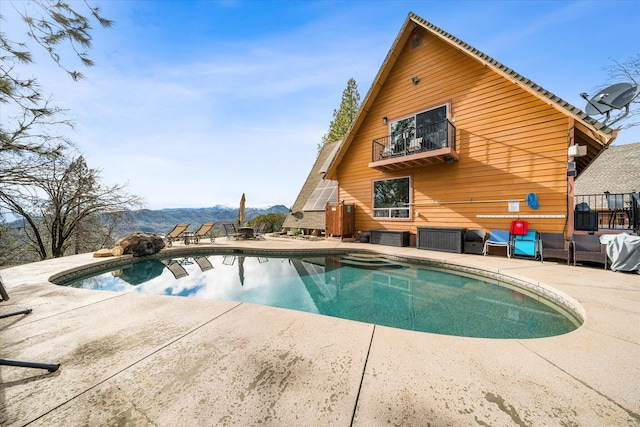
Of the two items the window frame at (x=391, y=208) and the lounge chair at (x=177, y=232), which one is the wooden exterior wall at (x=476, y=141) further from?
the lounge chair at (x=177, y=232)

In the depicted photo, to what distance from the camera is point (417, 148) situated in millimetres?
8180

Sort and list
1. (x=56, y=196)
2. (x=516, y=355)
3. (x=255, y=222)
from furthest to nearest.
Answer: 1. (x=255, y=222)
2. (x=56, y=196)
3. (x=516, y=355)

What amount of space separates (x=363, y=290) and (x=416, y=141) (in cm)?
589

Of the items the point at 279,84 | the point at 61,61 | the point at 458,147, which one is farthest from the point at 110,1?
the point at 458,147

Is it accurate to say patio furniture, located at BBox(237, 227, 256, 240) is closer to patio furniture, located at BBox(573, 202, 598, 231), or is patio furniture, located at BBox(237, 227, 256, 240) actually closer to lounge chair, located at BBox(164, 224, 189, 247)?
lounge chair, located at BBox(164, 224, 189, 247)

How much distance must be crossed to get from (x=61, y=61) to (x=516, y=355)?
19.3 feet

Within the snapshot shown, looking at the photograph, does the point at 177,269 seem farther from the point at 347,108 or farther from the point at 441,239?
the point at 347,108

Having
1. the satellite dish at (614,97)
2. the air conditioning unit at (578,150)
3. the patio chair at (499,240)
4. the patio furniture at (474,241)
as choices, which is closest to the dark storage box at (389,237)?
the patio furniture at (474,241)

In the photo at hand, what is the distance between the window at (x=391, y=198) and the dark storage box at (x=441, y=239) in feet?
4.02

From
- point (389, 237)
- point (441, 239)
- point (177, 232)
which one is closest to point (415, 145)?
point (441, 239)

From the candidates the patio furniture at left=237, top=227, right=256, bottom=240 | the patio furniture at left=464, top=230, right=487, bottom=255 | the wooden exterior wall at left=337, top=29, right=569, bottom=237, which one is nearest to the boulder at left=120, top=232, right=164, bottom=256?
the patio furniture at left=237, top=227, right=256, bottom=240

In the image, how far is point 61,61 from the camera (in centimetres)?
296

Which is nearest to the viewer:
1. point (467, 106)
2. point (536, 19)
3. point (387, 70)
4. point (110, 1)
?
point (110, 1)

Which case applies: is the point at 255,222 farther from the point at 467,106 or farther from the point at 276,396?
the point at 276,396
